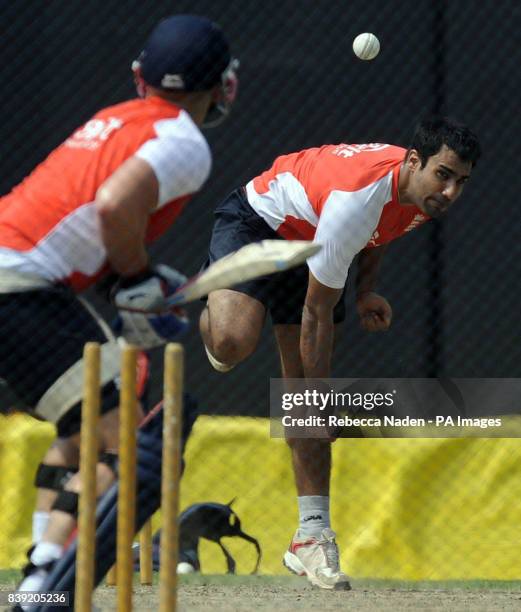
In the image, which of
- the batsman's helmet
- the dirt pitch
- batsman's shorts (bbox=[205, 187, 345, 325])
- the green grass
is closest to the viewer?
the batsman's helmet

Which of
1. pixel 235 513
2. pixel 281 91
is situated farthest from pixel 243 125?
pixel 235 513

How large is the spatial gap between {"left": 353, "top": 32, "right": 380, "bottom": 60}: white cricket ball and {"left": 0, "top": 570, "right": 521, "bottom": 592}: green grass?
7.36 feet

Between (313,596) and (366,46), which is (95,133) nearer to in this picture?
(313,596)

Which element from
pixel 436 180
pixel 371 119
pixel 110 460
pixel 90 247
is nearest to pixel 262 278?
pixel 436 180

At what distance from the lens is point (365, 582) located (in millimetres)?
4930

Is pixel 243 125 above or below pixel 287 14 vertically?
below

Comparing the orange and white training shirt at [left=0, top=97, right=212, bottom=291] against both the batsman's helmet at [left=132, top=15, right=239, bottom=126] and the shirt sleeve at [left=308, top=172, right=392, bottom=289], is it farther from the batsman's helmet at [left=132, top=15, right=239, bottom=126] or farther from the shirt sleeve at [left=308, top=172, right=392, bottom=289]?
the shirt sleeve at [left=308, top=172, right=392, bottom=289]

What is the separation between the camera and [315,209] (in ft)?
15.5

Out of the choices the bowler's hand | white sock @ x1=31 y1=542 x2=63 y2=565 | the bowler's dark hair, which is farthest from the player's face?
white sock @ x1=31 y1=542 x2=63 y2=565

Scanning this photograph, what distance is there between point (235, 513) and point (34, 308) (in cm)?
224

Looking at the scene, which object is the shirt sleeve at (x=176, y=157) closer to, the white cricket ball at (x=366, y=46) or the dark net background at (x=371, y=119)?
the white cricket ball at (x=366, y=46)

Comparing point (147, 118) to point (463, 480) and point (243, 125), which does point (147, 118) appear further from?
point (243, 125)

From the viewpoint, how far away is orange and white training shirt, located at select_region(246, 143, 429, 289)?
15.0 feet

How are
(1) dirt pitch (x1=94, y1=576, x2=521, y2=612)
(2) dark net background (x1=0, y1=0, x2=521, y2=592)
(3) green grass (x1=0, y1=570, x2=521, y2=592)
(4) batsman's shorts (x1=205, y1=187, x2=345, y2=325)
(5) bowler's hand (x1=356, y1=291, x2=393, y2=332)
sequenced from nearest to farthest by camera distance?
(1) dirt pitch (x1=94, y1=576, x2=521, y2=612)
(3) green grass (x1=0, y1=570, x2=521, y2=592)
(4) batsman's shorts (x1=205, y1=187, x2=345, y2=325)
(5) bowler's hand (x1=356, y1=291, x2=393, y2=332)
(2) dark net background (x1=0, y1=0, x2=521, y2=592)
